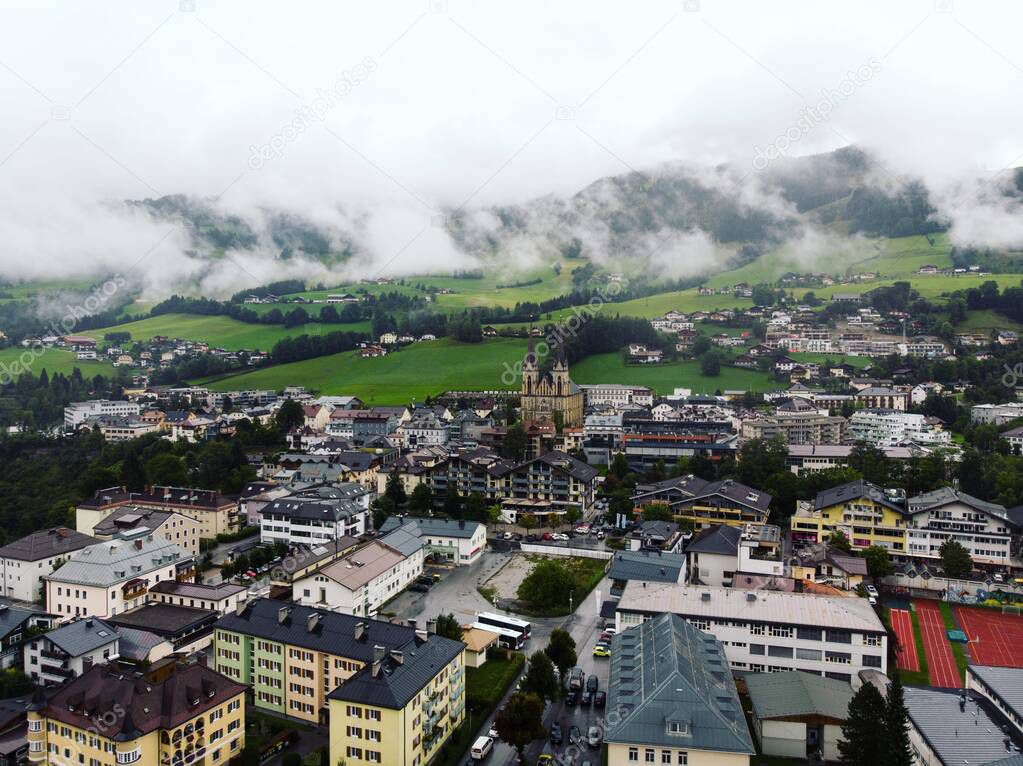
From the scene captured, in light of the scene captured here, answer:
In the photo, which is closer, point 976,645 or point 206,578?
point 976,645

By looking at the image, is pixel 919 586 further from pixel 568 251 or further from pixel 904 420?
pixel 568 251

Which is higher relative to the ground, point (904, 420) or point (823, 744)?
point (904, 420)

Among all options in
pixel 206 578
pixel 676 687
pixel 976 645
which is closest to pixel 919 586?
pixel 976 645

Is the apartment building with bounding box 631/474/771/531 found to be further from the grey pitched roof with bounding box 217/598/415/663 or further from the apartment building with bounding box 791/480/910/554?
the grey pitched roof with bounding box 217/598/415/663

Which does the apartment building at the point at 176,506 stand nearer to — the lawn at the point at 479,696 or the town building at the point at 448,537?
the town building at the point at 448,537

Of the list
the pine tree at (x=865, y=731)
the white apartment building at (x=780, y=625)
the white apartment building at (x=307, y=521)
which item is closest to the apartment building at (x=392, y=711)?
the white apartment building at (x=780, y=625)

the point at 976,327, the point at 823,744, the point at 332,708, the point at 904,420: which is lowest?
the point at 823,744
